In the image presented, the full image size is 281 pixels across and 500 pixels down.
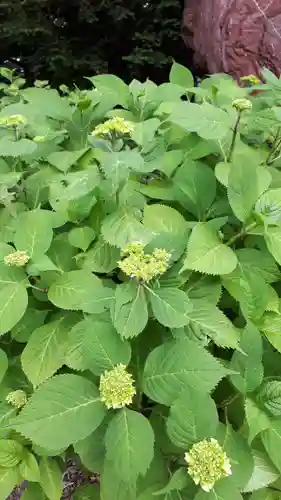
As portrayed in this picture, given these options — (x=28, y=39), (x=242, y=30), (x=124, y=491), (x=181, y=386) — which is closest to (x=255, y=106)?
(x=181, y=386)

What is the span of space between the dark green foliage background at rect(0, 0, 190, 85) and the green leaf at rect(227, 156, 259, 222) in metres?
4.08

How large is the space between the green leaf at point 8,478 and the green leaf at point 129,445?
0.20m

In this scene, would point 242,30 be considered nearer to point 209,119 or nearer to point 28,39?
point 28,39

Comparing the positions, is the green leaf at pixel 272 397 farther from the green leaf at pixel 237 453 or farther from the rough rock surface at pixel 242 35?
the rough rock surface at pixel 242 35

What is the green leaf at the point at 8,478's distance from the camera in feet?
2.69

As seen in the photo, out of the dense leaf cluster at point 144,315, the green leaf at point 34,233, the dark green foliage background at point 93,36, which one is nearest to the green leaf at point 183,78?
the dense leaf cluster at point 144,315

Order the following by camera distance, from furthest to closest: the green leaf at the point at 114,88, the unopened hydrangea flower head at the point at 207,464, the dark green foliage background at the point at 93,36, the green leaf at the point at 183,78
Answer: the dark green foliage background at the point at 93,36 < the green leaf at the point at 183,78 < the green leaf at the point at 114,88 < the unopened hydrangea flower head at the point at 207,464

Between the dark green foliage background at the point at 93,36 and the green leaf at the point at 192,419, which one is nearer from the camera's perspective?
the green leaf at the point at 192,419

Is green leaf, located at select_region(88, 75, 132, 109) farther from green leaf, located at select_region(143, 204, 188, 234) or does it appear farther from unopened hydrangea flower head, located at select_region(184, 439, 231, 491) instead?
unopened hydrangea flower head, located at select_region(184, 439, 231, 491)

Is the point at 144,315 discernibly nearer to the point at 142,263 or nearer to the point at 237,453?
the point at 142,263

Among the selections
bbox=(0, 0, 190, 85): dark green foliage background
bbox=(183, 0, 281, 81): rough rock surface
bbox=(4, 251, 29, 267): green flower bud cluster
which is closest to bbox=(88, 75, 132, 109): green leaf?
bbox=(4, 251, 29, 267): green flower bud cluster

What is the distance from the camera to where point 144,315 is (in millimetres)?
763

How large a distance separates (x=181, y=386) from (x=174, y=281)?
171mm

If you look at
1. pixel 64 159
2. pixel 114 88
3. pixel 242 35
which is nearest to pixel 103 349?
pixel 64 159
